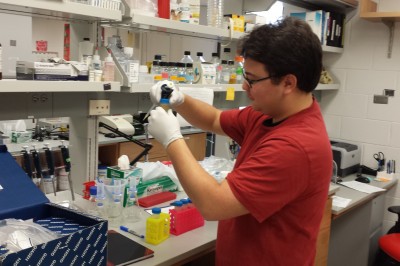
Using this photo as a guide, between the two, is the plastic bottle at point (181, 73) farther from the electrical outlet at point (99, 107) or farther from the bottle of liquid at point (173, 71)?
the electrical outlet at point (99, 107)

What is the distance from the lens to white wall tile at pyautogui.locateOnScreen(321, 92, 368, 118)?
3.48 m

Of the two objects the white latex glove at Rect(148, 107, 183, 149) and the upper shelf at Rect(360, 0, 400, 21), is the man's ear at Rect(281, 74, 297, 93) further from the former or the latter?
the upper shelf at Rect(360, 0, 400, 21)

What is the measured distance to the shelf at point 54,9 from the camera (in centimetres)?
147

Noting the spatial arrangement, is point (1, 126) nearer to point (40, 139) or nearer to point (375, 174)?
point (40, 139)

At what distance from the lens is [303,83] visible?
1.25 meters

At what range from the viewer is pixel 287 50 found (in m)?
1.19

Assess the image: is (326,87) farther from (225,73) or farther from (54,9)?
(54,9)

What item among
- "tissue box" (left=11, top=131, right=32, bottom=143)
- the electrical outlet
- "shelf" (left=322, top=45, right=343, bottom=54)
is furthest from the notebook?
"shelf" (left=322, top=45, right=343, bottom=54)

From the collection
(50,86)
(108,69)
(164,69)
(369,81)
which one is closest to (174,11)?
(164,69)

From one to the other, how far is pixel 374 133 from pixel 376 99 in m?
0.28

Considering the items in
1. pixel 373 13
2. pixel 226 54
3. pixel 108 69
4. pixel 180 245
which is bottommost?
pixel 180 245

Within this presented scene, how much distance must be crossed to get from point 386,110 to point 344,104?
1.18 ft

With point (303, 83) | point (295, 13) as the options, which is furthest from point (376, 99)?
point (303, 83)

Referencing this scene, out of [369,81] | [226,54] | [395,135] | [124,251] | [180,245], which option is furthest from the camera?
[369,81]
